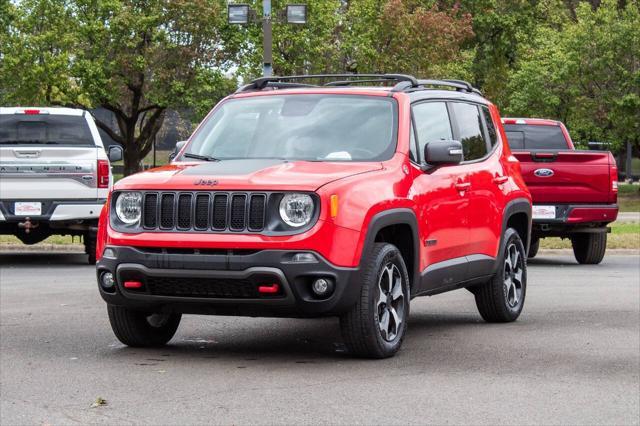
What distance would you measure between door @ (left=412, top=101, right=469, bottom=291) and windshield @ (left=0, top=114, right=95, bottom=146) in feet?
27.9

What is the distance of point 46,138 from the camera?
1789cm

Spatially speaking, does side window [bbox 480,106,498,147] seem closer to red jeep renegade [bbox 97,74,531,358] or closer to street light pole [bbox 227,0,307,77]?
red jeep renegade [bbox 97,74,531,358]

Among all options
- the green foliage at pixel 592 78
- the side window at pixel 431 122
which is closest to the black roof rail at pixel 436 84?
the side window at pixel 431 122

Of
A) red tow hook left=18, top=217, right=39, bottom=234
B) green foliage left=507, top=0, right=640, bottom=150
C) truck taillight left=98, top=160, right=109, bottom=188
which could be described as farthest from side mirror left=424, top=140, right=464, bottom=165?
green foliage left=507, top=0, right=640, bottom=150

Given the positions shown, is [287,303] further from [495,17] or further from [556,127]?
[495,17]

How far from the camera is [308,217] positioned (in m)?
8.45

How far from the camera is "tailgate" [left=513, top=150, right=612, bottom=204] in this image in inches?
707

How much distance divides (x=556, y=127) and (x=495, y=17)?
3680cm

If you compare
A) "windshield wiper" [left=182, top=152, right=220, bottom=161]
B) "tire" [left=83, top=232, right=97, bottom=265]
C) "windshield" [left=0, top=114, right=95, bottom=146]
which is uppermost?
"windshield wiper" [left=182, top=152, right=220, bottom=161]

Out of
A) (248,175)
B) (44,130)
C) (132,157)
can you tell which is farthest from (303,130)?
(132,157)

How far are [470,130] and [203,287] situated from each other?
11.2ft

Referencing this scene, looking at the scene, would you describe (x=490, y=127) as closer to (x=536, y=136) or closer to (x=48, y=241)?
(x=536, y=136)

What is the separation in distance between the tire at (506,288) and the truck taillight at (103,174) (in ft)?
23.4

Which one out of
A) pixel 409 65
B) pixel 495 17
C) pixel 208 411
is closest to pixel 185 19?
pixel 409 65
